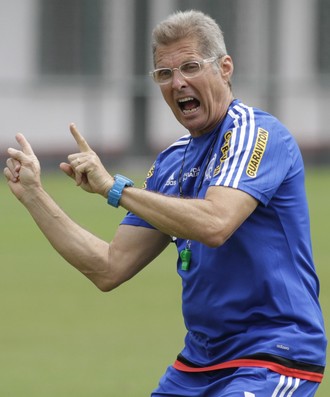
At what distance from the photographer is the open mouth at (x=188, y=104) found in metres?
6.79

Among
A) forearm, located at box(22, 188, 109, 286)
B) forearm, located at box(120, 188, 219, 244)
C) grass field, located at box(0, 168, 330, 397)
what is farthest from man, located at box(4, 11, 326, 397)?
grass field, located at box(0, 168, 330, 397)

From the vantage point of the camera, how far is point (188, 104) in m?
6.83

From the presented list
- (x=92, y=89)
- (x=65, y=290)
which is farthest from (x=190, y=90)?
(x=92, y=89)

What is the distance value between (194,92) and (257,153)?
473mm

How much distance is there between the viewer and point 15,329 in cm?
1295

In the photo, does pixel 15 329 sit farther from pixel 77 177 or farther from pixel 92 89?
pixel 92 89

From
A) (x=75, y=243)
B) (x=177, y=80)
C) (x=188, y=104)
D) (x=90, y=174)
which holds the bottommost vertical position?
(x=75, y=243)

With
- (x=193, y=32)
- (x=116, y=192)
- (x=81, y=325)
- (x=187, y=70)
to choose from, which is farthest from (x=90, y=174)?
(x=81, y=325)

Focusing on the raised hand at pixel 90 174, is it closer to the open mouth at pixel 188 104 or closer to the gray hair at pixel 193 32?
the open mouth at pixel 188 104

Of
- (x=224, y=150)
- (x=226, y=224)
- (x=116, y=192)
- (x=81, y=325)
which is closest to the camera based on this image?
(x=226, y=224)

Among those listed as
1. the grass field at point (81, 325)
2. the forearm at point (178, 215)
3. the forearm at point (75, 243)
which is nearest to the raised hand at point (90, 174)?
the forearm at point (178, 215)

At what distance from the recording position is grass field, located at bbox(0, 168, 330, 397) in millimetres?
10734

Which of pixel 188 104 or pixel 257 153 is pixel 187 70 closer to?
pixel 188 104

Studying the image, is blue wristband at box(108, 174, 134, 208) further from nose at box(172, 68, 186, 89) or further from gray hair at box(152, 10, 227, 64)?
gray hair at box(152, 10, 227, 64)
